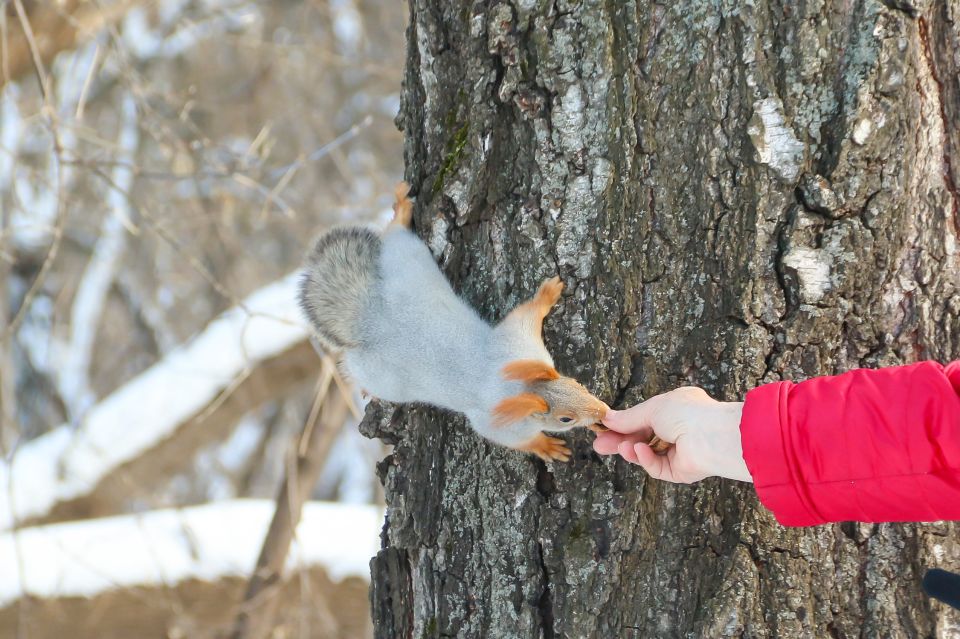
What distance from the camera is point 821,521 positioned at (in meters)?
1.11

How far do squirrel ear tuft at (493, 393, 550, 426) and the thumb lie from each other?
0.32ft

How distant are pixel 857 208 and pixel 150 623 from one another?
8.70 ft

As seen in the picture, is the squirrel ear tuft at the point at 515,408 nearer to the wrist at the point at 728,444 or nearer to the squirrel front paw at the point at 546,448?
the squirrel front paw at the point at 546,448

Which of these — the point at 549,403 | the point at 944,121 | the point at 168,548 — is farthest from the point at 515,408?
the point at 168,548

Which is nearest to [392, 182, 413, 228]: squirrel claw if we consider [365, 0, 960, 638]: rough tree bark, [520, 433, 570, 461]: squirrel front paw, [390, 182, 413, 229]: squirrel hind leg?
[390, 182, 413, 229]: squirrel hind leg

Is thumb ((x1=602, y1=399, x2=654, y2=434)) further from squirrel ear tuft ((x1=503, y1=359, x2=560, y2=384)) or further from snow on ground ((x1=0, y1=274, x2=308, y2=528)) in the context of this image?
snow on ground ((x1=0, y1=274, x2=308, y2=528))

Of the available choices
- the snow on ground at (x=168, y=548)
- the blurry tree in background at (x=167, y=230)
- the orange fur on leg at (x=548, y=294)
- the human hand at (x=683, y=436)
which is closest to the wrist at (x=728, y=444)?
the human hand at (x=683, y=436)

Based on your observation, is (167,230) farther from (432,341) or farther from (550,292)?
(550,292)

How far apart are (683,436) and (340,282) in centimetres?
62

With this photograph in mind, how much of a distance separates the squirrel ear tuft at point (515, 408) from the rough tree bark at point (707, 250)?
7 cm

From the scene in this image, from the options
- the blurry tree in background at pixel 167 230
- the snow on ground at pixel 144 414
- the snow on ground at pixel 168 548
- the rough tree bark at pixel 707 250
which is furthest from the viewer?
the snow on ground at pixel 144 414

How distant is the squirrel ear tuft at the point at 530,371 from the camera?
1284 mm

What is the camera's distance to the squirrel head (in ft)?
4.09

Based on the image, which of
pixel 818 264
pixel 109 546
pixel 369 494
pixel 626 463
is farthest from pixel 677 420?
pixel 369 494
